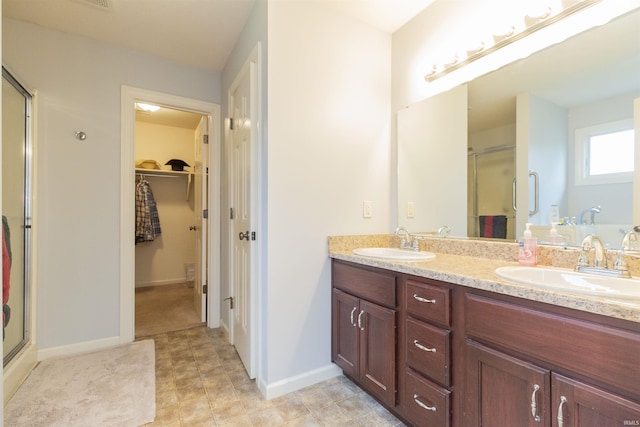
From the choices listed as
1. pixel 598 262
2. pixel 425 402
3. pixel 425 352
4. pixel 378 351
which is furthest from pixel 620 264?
pixel 378 351

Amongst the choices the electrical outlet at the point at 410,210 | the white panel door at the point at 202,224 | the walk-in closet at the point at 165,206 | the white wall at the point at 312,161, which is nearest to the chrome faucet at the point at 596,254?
the electrical outlet at the point at 410,210

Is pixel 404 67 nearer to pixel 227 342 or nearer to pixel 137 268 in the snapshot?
pixel 227 342

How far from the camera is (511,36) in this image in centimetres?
144

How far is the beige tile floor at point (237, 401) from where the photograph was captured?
1446mm

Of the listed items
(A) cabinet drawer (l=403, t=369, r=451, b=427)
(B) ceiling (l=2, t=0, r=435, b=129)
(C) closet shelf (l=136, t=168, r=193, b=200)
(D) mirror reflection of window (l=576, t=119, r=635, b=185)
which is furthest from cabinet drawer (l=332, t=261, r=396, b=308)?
(C) closet shelf (l=136, t=168, r=193, b=200)

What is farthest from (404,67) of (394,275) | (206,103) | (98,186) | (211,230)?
(98,186)

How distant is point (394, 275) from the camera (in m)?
1.39

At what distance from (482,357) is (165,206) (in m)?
4.55

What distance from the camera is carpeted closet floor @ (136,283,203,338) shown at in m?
2.69

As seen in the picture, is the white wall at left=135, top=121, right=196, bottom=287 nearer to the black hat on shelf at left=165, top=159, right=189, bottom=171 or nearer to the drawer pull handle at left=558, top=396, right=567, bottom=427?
the black hat on shelf at left=165, top=159, right=189, bottom=171

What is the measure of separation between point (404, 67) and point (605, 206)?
57.3 inches

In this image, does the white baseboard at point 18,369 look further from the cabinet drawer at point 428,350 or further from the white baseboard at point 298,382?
the cabinet drawer at point 428,350

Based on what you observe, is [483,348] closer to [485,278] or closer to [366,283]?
[485,278]

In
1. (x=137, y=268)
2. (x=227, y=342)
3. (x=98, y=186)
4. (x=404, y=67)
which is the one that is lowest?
(x=227, y=342)
